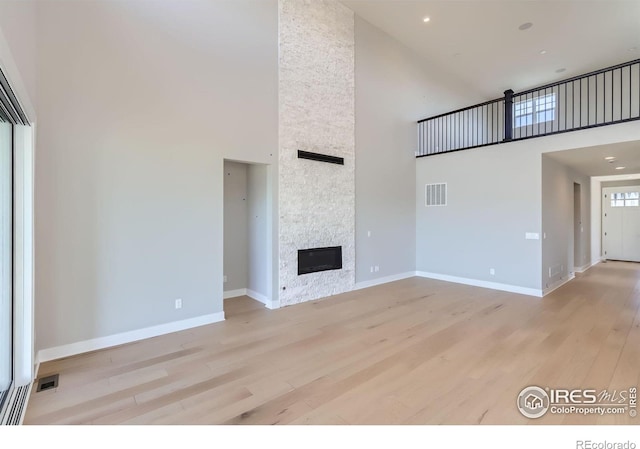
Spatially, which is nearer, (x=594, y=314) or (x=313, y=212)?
(x=594, y=314)

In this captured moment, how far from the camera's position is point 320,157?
5.39 metres

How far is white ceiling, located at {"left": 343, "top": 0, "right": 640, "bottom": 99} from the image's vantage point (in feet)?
18.4

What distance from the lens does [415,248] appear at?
7438mm

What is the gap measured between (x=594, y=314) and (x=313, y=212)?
4.70m

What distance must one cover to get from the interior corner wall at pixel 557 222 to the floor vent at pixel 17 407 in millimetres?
7321

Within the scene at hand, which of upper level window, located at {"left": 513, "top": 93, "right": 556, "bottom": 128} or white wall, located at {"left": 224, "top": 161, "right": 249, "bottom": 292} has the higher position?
upper level window, located at {"left": 513, "top": 93, "right": 556, "bottom": 128}

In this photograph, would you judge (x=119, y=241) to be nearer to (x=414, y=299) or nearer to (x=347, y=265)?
(x=347, y=265)

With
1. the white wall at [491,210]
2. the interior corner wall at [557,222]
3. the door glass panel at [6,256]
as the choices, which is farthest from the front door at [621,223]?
the door glass panel at [6,256]

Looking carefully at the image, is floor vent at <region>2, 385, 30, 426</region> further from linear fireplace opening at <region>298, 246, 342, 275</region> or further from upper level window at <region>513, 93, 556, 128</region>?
upper level window at <region>513, 93, 556, 128</region>

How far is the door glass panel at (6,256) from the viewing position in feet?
7.92

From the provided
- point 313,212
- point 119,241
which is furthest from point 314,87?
point 119,241

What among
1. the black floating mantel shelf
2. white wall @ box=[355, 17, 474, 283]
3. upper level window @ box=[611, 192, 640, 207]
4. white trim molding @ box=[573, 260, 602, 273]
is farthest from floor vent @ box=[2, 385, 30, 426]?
upper level window @ box=[611, 192, 640, 207]

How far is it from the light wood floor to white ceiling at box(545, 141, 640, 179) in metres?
2.65
